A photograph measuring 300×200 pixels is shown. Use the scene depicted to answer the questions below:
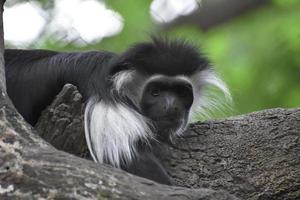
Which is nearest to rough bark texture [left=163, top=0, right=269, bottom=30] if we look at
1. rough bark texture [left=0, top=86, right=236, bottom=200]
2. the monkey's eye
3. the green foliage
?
the green foliage

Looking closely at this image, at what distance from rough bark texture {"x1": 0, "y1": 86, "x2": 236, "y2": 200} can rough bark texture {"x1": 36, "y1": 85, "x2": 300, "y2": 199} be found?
1.77 feet

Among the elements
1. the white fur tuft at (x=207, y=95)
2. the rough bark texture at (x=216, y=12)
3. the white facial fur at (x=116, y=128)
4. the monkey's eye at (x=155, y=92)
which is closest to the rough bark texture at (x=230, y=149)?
the white facial fur at (x=116, y=128)

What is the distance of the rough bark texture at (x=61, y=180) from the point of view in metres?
1.88

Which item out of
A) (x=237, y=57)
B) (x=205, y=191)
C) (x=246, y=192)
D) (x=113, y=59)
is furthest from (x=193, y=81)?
(x=205, y=191)

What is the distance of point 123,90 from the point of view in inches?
114

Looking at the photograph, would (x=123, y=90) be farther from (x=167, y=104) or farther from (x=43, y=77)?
(x=43, y=77)

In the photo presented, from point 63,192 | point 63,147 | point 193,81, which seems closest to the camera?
point 63,192

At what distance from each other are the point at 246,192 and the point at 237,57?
74 centimetres

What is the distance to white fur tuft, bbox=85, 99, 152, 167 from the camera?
8.67 feet

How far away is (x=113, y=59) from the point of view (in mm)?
2912

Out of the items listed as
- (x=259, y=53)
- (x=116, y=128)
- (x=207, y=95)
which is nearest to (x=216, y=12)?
(x=116, y=128)

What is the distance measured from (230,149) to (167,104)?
0.31 metres

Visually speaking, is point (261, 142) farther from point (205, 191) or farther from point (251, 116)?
point (205, 191)

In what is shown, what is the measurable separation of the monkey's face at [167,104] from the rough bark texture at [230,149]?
6cm
